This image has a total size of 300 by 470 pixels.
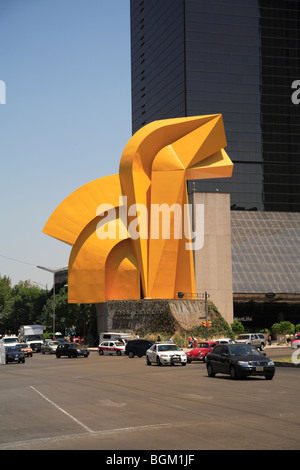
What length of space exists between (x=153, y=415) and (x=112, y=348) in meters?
37.5

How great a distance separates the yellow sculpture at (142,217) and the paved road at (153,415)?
37.2m

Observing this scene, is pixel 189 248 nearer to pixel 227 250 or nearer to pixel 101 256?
pixel 101 256

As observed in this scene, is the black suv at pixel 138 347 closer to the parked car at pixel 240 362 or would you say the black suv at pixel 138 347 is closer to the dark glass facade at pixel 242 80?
the parked car at pixel 240 362

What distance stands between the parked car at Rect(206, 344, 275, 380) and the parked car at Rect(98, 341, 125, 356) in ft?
84.1

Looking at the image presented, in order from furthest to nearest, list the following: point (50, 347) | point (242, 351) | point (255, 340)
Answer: point (50, 347)
point (255, 340)
point (242, 351)

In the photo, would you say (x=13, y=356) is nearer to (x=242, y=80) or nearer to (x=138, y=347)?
(x=138, y=347)

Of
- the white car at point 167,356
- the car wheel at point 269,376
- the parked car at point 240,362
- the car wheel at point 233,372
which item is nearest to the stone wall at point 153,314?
the white car at point 167,356

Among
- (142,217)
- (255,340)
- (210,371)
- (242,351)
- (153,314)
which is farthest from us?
(142,217)

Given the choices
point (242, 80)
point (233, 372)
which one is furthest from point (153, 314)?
point (242, 80)

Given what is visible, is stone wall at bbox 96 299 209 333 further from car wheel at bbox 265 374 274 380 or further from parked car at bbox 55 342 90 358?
car wheel at bbox 265 374 274 380

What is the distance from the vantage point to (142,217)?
60.3 m

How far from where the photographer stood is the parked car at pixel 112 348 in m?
50.5

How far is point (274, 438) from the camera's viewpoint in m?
10.6

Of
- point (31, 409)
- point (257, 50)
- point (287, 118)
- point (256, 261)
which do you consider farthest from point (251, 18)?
point (31, 409)
